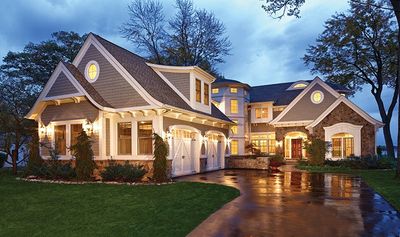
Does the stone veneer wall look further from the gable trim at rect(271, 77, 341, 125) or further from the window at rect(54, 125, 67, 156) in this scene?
the window at rect(54, 125, 67, 156)

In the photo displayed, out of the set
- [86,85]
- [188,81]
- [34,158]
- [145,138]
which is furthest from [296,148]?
[34,158]

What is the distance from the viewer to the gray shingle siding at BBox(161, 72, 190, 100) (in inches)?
748

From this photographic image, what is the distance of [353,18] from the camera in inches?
1120

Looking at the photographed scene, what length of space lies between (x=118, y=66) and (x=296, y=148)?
19.8 metres

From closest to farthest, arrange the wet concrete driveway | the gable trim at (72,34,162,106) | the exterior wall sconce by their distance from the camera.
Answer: the wet concrete driveway
the gable trim at (72,34,162,106)
the exterior wall sconce

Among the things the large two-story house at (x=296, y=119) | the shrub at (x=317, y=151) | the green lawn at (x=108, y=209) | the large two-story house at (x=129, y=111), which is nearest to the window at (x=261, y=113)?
the large two-story house at (x=296, y=119)

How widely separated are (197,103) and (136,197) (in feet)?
33.9

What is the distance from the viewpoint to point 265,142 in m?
34.3

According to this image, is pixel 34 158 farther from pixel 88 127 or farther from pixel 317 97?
pixel 317 97

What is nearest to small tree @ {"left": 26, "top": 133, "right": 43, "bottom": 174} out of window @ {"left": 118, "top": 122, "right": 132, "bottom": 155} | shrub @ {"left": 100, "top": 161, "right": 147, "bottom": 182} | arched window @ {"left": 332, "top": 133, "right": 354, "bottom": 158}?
window @ {"left": 118, "top": 122, "right": 132, "bottom": 155}

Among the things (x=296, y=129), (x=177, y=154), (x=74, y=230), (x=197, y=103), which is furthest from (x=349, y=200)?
(x=296, y=129)

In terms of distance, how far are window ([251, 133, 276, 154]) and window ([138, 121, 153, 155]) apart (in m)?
20.0

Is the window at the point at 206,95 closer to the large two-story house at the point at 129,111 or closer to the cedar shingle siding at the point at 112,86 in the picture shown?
the large two-story house at the point at 129,111

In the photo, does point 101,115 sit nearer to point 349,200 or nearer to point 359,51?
point 349,200
